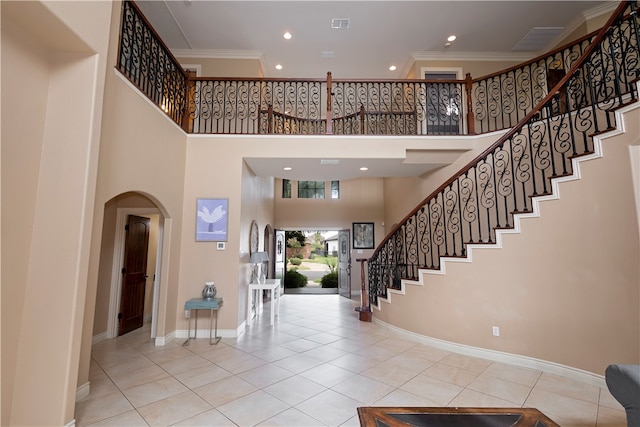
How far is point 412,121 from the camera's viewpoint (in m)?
6.93

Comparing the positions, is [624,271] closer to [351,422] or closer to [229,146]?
[351,422]

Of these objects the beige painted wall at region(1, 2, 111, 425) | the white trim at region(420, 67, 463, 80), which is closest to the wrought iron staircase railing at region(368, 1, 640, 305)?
the white trim at region(420, 67, 463, 80)

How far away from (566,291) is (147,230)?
6541 mm

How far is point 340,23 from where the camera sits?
5758 millimetres

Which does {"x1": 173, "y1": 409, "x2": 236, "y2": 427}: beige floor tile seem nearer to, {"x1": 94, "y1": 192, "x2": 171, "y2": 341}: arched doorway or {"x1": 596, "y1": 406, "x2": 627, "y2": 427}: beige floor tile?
{"x1": 94, "y1": 192, "x2": 171, "y2": 341}: arched doorway

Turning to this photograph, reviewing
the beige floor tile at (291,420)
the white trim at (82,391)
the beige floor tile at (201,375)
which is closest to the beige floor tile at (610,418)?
the beige floor tile at (291,420)

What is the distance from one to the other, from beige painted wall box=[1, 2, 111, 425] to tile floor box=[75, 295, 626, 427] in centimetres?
54

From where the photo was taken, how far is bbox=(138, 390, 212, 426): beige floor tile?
2.42 meters

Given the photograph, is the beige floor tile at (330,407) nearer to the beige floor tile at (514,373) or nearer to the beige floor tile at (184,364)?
the beige floor tile at (184,364)

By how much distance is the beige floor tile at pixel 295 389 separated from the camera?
2.79 meters

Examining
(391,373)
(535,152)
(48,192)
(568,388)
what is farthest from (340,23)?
(568,388)

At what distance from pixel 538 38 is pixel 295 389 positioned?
8191mm

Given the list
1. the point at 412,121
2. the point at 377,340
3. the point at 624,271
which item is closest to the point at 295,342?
the point at 377,340

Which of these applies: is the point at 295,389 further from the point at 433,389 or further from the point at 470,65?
the point at 470,65
